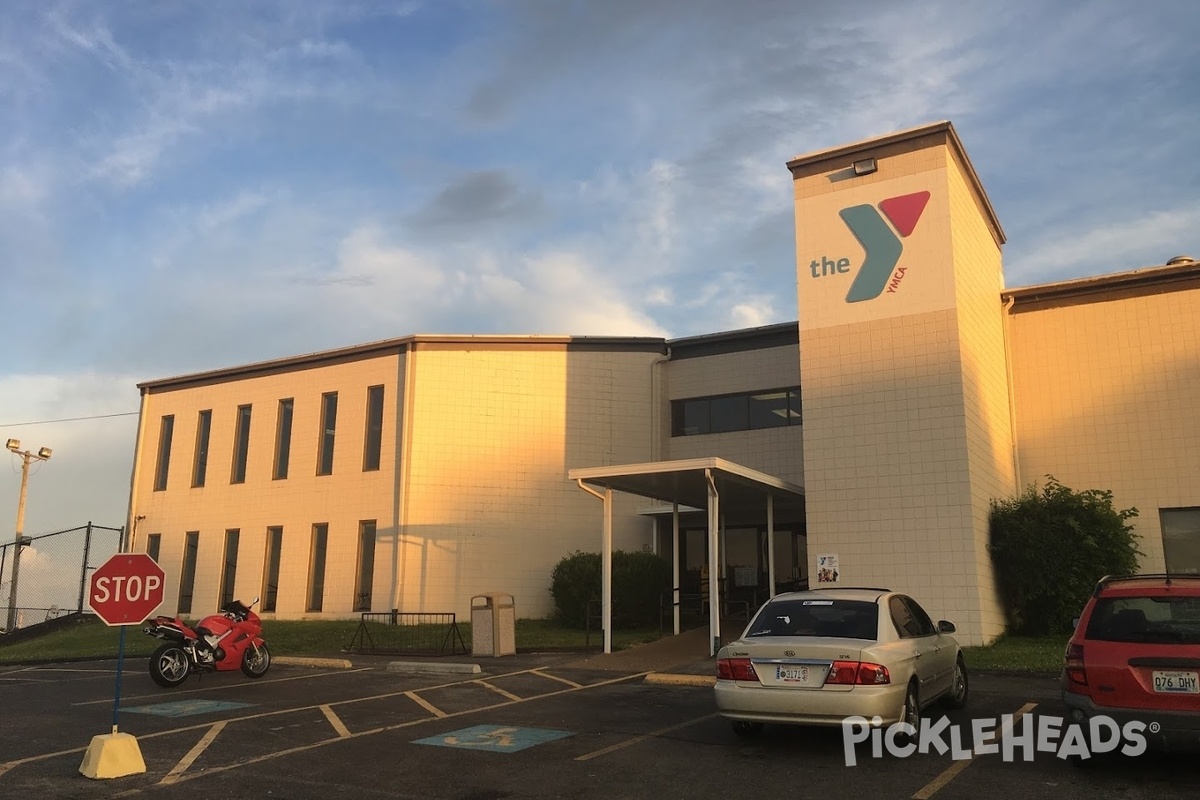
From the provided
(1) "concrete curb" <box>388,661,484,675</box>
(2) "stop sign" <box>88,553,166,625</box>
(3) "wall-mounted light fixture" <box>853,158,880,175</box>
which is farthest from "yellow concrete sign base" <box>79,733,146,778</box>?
(3) "wall-mounted light fixture" <box>853,158,880,175</box>

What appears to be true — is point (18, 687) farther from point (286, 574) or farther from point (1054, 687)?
point (1054, 687)

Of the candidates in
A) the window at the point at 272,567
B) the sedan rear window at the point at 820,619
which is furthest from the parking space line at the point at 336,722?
the window at the point at 272,567

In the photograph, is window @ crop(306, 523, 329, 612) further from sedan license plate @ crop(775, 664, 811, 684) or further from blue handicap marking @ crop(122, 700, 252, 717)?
sedan license plate @ crop(775, 664, 811, 684)

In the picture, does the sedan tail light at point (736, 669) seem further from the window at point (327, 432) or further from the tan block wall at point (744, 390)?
the window at point (327, 432)

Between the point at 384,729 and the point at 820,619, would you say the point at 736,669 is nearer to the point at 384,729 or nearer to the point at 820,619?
the point at 820,619

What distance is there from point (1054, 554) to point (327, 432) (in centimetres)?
2128

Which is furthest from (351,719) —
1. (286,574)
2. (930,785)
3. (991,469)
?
(286,574)

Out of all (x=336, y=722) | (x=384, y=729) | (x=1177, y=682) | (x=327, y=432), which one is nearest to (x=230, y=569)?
(x=327, y=432)

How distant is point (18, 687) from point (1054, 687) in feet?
52.6

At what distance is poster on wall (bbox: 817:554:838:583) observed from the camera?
722 inches

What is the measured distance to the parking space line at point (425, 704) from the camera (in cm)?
1141

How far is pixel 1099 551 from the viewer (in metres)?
18.2

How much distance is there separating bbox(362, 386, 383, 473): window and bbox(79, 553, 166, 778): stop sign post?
19540 millimetres

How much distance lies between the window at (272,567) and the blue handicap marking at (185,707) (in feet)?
56.2
